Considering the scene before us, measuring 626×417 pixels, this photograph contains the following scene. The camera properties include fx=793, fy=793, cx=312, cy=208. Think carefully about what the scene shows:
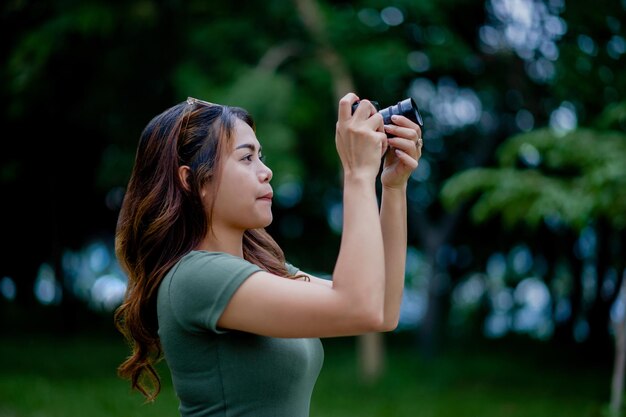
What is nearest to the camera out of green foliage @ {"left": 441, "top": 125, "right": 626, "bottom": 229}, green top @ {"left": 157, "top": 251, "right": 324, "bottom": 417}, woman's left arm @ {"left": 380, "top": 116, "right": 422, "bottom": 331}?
green top @ {"left": 157, "top": 251, "right": 324, "bottom": 417}

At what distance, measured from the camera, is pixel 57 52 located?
1091 centimetres

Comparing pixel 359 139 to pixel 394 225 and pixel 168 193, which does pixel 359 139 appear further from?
pixel 168 193

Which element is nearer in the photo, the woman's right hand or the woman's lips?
the woman's right hand

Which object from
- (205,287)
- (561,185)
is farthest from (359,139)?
(561,185)

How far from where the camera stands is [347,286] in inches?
55.0

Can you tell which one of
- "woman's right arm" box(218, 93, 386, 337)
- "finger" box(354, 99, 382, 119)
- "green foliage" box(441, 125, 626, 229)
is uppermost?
"finger" box(354, 99, 382, 119)

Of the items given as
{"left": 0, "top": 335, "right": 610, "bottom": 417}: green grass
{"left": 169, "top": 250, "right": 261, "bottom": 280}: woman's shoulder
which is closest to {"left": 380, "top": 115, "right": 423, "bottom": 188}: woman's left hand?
{"left": 169, "top": 250, "right": 261, "bottom": 280}: woman's shoulder

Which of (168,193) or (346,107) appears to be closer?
(346,107)

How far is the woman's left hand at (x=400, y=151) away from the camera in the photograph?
164cm

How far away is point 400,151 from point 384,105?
9.22 meters

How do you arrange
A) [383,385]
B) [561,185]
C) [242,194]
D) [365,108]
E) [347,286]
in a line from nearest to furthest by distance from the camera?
[347,286], [365,108], [242,194], [561,185], [383,385]

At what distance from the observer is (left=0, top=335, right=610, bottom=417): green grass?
8.02 m

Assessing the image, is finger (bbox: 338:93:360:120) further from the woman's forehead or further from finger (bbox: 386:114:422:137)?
the woman's forehead

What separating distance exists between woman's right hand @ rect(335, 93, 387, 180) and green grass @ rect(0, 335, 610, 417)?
6440 millimetres
